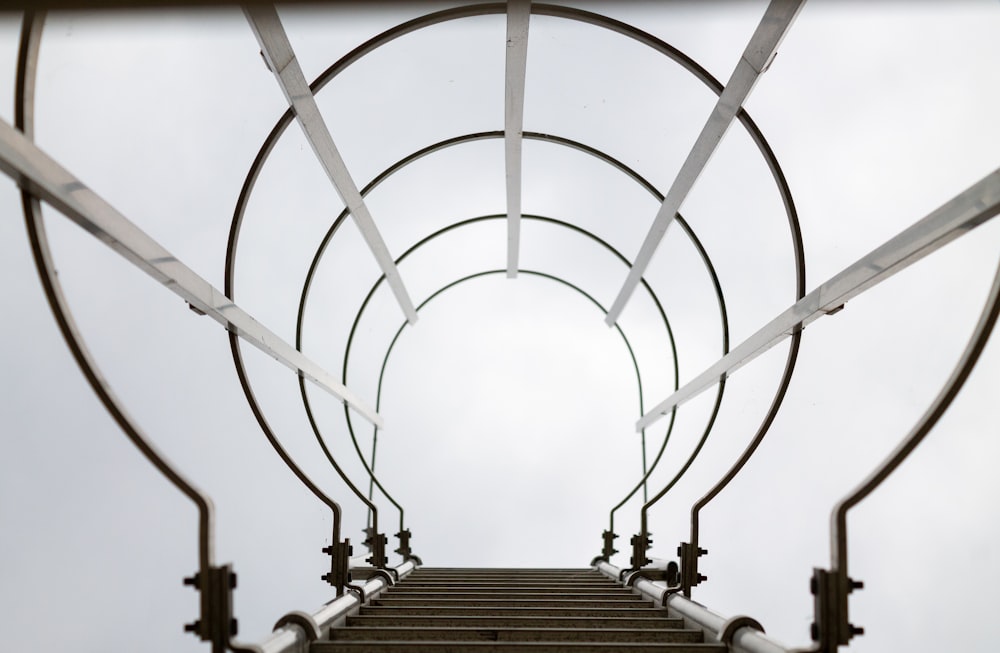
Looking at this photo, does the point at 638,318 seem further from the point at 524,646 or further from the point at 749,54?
the point at 524,646

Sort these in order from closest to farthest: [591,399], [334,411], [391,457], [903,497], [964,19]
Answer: [964,19], [903,497], [334,411], [391,457], [591,399]

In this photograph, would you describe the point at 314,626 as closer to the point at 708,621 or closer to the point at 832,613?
the point at 708,621

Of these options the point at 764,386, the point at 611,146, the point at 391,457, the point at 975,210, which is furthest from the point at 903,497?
the point at 391,457

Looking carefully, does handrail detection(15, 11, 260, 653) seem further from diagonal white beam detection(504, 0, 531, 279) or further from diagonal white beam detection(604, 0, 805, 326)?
diagonal white beam detection(504, 0, 531, 279)

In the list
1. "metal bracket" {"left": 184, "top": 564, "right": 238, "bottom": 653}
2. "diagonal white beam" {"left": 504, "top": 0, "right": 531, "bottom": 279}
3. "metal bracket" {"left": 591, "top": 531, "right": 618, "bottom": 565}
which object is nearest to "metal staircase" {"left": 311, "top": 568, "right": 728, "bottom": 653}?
"metal bracket" {"left": 184, "top": 564, "right": 238, "bottom": 653}

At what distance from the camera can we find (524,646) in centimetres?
442

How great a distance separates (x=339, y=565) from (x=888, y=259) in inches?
175

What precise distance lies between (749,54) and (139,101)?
467 cm

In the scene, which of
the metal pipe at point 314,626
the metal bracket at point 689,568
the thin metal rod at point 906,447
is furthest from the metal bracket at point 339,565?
the thin metal rod at point 906,447

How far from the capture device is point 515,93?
7.27 meters

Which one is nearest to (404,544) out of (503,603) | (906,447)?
(503,603)

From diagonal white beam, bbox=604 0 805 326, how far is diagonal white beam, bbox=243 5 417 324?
314 cm

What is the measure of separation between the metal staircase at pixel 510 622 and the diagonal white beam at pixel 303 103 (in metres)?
3.50

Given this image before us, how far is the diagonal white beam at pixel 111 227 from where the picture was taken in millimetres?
3510
